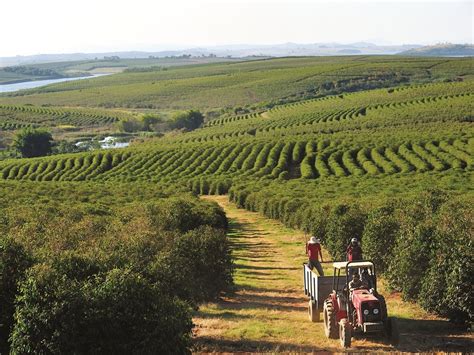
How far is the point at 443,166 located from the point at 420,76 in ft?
484

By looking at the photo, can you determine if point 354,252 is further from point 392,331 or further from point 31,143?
point 31,143

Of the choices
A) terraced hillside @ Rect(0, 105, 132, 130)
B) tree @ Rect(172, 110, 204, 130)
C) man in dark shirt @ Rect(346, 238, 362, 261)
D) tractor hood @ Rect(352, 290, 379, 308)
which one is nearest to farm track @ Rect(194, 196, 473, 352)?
tractor hood @ Rect(352, 290, 379, 308)

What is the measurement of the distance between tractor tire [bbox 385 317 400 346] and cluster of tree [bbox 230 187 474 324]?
214 cm

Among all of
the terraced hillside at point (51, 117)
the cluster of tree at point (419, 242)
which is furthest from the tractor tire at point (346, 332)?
the terraced hillside at point (51, 117)

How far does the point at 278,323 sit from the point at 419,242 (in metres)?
4.82

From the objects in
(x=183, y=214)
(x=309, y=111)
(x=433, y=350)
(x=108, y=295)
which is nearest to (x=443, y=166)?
(x=183, y=214)

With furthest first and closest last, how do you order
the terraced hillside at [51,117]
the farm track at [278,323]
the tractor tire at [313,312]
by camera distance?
the terraced hillside at [51,117] → the tractor tire at [313,312] → the farm track at [278,323]

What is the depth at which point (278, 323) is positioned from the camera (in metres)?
18.4

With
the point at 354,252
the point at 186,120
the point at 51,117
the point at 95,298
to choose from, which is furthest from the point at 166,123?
the point at 95,298

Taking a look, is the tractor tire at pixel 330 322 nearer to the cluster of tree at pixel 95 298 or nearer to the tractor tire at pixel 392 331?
the tractor tire at pixel 392 331

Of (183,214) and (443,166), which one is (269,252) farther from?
(443,166)

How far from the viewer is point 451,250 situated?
1705 centimetres

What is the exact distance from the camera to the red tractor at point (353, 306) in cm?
1470

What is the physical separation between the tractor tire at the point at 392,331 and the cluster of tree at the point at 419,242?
7.01 ft
